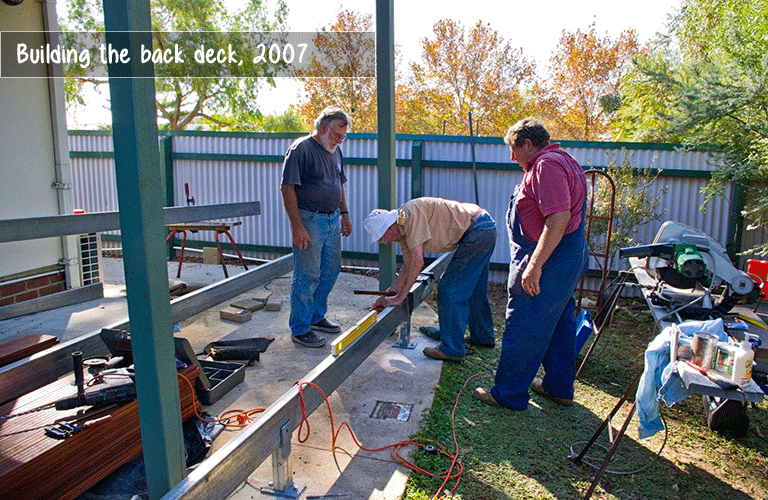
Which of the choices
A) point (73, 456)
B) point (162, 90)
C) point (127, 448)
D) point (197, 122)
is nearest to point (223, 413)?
point (127, 448)

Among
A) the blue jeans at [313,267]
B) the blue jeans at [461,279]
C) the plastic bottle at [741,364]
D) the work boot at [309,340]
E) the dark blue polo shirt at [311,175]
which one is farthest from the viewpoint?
the work boot at [309,340]

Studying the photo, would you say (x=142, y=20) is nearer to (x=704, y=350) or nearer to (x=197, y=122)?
(x=704, y=350)

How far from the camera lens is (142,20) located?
Result: 5.52ft

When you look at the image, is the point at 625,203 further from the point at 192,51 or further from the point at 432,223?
the point at 192,51

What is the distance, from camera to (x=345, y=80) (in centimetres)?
2266

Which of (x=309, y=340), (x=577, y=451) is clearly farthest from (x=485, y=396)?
(x=309, y=340)

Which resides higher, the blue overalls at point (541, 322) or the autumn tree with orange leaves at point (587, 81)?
the autumn tree with orange leaves at point (587, 81)

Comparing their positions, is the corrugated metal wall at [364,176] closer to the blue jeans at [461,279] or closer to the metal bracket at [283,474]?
the blue jeans at [461,279]

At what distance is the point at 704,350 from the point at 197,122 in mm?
29906

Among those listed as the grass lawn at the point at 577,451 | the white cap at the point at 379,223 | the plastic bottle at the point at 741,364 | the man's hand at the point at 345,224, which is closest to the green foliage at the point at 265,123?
the man's hand at the point at 345,224

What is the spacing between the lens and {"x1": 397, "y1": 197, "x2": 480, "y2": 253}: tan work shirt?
12.3 ft

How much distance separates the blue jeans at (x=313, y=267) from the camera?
4.43 meters

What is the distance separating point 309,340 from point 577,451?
2.32m

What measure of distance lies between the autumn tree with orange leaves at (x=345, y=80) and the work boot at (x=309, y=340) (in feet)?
58.5
